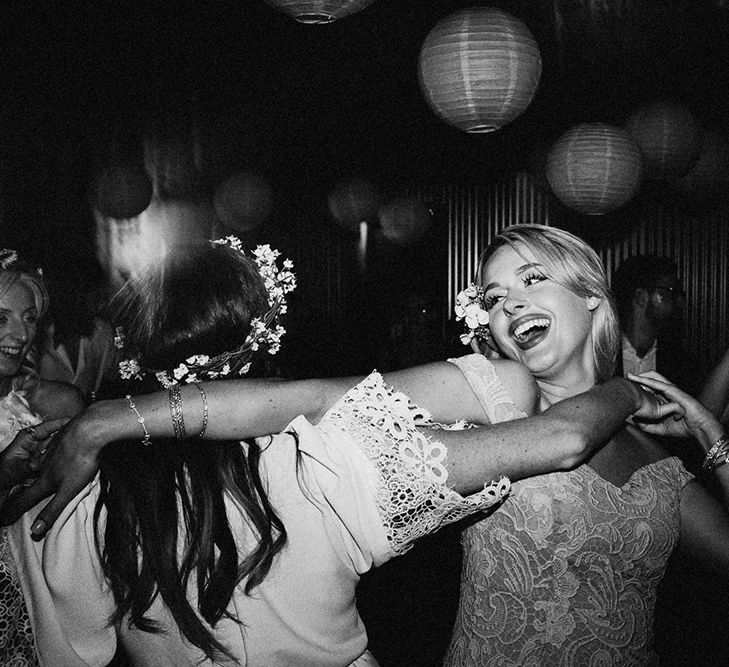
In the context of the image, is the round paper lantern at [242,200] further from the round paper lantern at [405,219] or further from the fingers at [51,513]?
the fingers at [51,513]

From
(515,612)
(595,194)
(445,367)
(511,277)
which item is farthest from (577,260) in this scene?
(595,194)

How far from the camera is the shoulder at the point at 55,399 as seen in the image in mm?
2344

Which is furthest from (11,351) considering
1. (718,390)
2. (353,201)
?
(353,201)

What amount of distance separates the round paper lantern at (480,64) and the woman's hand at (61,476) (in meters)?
2.06

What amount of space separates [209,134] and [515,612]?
17.8ft

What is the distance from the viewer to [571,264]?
1.69m

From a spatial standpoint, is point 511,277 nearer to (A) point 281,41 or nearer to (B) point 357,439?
(B) point 357,439

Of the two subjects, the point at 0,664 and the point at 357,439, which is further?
the point at 0,664

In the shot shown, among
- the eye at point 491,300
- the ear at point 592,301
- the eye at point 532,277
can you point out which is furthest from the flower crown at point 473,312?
the ear at point 592,301

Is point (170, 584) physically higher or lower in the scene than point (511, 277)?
lower

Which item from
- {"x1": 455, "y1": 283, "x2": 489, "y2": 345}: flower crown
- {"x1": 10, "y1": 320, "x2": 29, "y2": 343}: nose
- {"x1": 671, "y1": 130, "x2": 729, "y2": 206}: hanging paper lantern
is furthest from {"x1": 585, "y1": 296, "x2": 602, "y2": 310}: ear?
{"x1": 671, "y1": 130, "x2": 729, "y2": 206}: hanging paper lantern

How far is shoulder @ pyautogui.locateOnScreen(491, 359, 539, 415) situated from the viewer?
1466 mm

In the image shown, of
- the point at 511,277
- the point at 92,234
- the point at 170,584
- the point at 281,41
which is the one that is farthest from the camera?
the point at 281,41

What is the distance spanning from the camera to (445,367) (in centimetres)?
142
